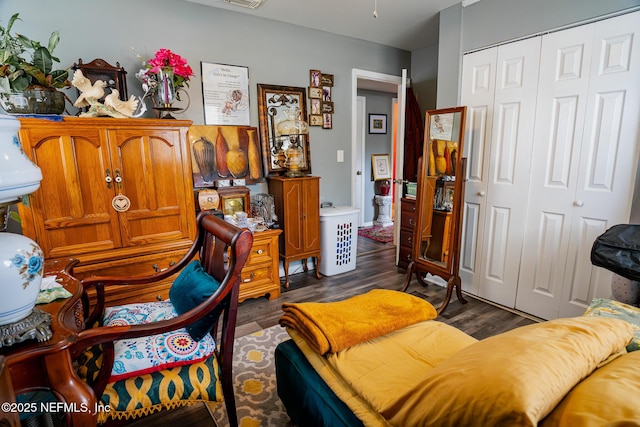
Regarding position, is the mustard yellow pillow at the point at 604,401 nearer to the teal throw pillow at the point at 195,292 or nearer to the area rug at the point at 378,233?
the teal throw pillow at the point at 195,292

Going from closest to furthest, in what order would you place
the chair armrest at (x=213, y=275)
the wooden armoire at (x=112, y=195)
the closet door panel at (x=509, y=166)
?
1. the chair armrest at (x=213, y=275)
2. the wooden armoire at (x=112, y=195)
3. the closet door panel at (x=509, y=166)

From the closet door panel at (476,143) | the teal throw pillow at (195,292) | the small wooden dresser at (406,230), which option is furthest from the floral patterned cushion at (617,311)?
the small wooden dresser at (406,230)

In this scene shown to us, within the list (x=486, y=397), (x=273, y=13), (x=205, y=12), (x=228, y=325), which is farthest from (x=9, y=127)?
(x=273, y=13)

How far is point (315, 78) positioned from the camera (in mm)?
3344

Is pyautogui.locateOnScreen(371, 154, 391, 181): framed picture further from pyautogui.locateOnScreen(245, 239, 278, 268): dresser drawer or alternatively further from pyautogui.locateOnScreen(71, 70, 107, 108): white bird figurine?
pyautogui.locateOnScreen(71, 70, 107, 108): white bird figurine

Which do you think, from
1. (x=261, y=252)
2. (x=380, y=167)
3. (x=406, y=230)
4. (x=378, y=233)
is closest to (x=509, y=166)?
(x=406, y=230)

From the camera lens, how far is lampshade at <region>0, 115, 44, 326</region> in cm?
82

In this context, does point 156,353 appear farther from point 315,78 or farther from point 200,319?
point 315,78

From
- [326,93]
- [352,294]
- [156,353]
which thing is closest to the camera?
[156,353]

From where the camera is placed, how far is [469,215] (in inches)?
116

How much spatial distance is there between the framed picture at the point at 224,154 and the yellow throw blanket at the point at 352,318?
1.73m

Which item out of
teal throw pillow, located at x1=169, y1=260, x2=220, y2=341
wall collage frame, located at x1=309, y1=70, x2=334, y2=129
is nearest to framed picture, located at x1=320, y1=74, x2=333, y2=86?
wall collage frame, located at x1=309, y1=70, x2=334, y2=129

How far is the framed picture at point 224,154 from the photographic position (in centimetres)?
279

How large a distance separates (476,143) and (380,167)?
2937mm
